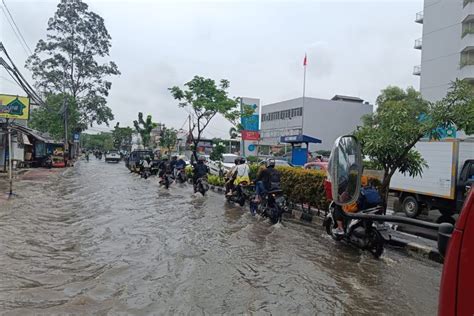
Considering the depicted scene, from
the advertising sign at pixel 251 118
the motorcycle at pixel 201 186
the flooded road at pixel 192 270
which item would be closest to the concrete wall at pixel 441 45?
the advertising sign at pixel 251 118

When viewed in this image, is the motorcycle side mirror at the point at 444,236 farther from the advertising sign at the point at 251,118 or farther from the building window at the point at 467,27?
the building window at the point at 467,27

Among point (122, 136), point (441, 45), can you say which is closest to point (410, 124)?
point (441, 45)

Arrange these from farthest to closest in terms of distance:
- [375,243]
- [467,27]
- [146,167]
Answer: [467,27] < [146,167] < [375,243]

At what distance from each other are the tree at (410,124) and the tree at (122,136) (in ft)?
230

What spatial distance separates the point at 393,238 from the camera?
25.6 ft

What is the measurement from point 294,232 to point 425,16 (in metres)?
36.7

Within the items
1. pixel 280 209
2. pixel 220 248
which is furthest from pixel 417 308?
pixel 280 209

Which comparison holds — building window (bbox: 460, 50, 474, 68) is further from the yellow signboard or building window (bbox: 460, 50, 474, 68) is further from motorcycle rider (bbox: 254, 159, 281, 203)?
the yellow signboard

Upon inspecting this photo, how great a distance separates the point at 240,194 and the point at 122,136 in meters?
74.6

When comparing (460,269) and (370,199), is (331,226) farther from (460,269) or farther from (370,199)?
(460,269)

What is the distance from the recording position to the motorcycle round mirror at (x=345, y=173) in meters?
2.10

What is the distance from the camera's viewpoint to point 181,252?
22.4 feet

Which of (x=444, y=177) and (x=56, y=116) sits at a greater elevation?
(x=56, y=116)

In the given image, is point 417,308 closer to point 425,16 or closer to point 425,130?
point 425,130
